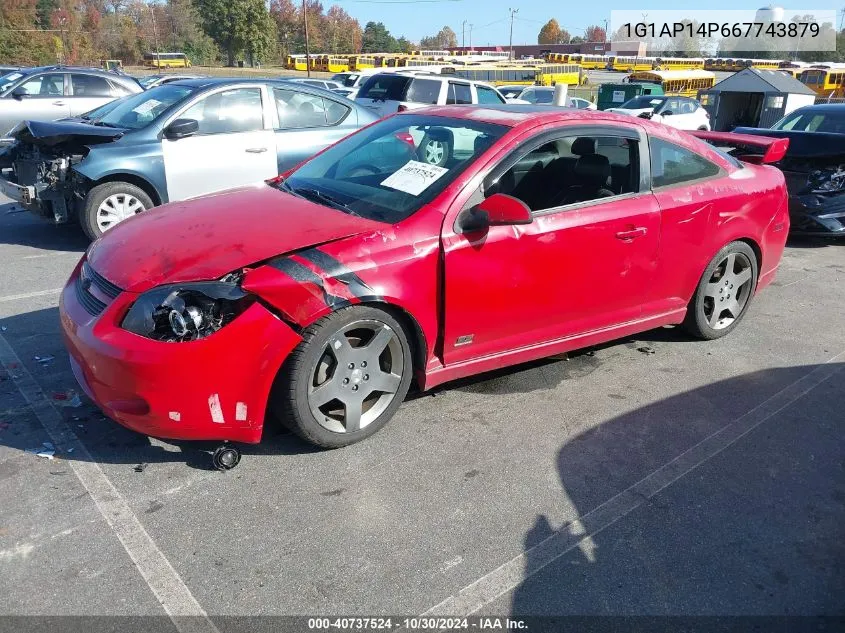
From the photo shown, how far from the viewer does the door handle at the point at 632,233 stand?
3925 millimetres

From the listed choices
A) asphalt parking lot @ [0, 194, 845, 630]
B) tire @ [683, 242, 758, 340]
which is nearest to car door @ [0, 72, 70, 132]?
asphalt parking lot @ [0, 194, 845, 630]

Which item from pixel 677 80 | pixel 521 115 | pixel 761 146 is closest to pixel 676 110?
pixel 677 80

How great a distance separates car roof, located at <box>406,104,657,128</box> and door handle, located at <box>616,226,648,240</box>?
67 cm

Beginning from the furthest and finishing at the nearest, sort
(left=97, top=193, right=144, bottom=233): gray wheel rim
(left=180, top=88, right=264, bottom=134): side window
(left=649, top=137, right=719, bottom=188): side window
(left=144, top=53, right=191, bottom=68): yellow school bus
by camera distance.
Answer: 1. (left=144, top=53, right=191, bottom=68): yellow school bus
2. (left=180, top=88, right=264, bottom=134): side window
3. (left=97, top=193, right=144, bottom=233): gray wheel rim
4. (left=649, top=137, right=719, bottom=188): side window

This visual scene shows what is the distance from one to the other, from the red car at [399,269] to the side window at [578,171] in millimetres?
12

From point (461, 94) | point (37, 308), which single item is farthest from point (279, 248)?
point (461, 94)

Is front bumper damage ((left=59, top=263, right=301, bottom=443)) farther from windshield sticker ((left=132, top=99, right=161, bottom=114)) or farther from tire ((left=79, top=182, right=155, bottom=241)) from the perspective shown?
windshield sticker ((left=132, top=99, right=161, bottom=114))

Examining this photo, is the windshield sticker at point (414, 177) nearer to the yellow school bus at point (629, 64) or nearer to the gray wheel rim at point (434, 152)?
the gray wheel rim at point (434, 152)

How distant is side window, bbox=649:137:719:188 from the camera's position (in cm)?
418

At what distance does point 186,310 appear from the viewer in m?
2.86

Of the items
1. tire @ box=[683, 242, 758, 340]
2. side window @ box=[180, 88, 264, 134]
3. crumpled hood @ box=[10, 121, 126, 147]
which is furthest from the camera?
side window @ box=[180, 88, 264, 134]

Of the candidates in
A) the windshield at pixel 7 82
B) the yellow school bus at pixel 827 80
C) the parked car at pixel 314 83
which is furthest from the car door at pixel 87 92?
the yellow school bus at pixel 827 80

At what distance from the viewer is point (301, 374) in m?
3.00

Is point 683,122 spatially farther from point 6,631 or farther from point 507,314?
point 6,631
